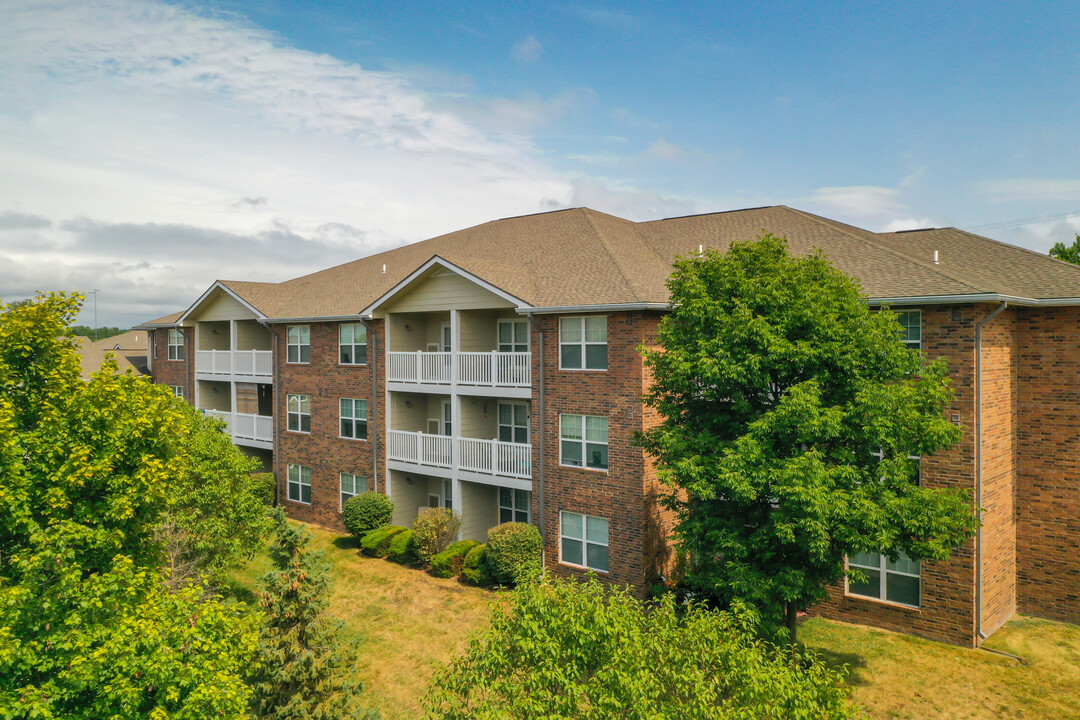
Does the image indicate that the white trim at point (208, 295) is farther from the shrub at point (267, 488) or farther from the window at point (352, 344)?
the shrub at point (267, 488)

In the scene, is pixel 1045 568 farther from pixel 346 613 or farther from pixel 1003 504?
pixel 346 613

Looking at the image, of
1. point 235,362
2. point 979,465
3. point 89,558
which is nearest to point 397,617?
point 89,558

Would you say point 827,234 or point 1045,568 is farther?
point 827,234

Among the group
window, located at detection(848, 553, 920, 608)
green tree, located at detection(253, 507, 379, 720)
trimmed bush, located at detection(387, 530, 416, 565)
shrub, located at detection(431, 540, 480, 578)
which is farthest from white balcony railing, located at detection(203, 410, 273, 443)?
window, located at detection(848, 553, 920, 608)

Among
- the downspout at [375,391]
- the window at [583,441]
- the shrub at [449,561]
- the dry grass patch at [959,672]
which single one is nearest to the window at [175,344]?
the downspout at [375,391]

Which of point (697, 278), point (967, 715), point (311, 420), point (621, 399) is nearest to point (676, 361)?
point (697, 278)
